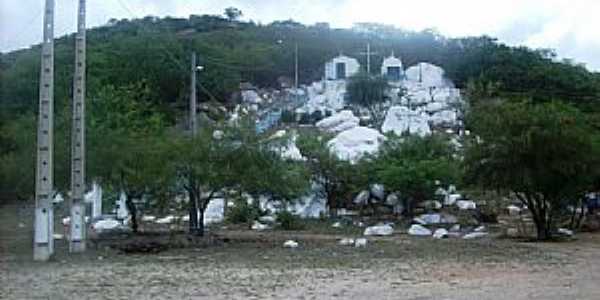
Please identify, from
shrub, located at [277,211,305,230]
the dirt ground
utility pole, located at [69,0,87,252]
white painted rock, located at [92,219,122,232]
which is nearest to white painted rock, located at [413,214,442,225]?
shrub, located at [277,211,305,230]

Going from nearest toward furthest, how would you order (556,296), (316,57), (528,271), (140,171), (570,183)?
(556,296) → (528,271) → (140,171) → (570,183) → (316,57)

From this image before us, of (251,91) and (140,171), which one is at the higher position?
(251,91)

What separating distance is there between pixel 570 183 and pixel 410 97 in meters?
56.5

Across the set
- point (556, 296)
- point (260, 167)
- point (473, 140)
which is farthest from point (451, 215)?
point (556, 296)

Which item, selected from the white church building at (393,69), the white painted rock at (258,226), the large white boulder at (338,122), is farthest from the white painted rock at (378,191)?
the white church building at (393,69)

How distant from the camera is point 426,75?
95.7m

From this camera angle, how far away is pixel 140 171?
27.7 m

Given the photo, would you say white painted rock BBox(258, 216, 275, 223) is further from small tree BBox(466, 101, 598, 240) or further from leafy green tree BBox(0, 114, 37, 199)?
small tree BBox(466, 101, 598, 240)

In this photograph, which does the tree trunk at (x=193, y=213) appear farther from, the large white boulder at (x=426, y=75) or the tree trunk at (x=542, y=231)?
the large white boulder at (x=426, y=75)

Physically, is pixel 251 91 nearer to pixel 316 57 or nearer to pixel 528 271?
pixel 316 57

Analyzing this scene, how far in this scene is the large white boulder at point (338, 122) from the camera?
6275cm

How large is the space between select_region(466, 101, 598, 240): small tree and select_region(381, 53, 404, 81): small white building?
6357cm

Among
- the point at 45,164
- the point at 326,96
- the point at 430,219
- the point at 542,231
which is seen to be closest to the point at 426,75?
the point at 326,96

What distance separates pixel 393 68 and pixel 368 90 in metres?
15.2
